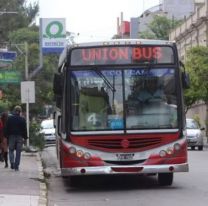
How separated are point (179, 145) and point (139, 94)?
1.45 meters

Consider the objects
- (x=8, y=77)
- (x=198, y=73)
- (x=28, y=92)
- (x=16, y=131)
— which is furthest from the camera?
(x=198, y=73)

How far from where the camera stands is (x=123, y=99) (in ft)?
51.7

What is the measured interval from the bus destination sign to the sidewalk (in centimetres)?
304

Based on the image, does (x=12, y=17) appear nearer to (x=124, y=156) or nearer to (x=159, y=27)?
(x=124, y=156)

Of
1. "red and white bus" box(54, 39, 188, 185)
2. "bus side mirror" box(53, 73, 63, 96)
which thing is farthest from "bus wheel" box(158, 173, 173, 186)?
"bus side mirror" box(53, 73, 63, 96)

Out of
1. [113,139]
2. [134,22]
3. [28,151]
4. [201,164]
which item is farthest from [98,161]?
[134,22]

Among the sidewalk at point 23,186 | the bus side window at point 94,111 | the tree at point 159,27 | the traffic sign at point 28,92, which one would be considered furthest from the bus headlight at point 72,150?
the tree at point 159,27

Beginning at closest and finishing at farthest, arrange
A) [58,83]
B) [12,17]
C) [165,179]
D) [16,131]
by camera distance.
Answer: [58,83]
[165,179]
[16,131]
[12,17]

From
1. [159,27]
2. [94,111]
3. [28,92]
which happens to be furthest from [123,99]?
[159,27]

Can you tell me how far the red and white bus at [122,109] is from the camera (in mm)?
15609

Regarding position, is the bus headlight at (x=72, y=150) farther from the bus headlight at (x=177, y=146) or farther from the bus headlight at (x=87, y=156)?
the bus headlight at (x=177, y=146)

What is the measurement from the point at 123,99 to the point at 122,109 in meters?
0.23

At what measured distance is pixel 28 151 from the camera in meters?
30.5

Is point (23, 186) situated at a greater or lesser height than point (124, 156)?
lesser
